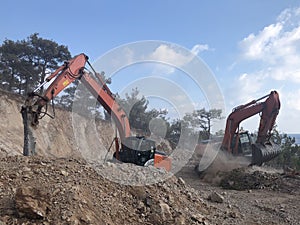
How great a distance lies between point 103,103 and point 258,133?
710cm

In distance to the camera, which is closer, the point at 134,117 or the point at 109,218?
the point at 109,218

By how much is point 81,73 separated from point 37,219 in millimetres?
5684

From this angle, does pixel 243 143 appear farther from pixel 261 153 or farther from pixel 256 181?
pixel 256 181

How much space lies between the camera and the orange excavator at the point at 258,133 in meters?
11.9

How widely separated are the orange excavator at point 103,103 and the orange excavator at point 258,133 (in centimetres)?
478

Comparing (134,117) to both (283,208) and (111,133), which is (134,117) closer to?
(111,133)

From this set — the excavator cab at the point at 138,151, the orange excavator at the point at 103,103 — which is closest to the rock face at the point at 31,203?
the orange excavator at the point at 103,103

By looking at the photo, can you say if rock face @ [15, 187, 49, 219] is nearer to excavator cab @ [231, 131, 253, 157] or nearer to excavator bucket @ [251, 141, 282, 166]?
excavator bucket @ [251, 141, 282, 166]

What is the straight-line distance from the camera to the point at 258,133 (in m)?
12.6

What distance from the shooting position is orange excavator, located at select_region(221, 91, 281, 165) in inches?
467

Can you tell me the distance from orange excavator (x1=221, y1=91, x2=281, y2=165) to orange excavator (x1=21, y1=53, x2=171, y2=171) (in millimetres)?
4780

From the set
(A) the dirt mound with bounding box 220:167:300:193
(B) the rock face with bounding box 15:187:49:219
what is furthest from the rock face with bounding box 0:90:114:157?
(A) the dirt mound with bounding box 220:167:300:193

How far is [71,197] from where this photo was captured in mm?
4219

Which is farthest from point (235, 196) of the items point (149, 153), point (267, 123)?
point (267, 123)
